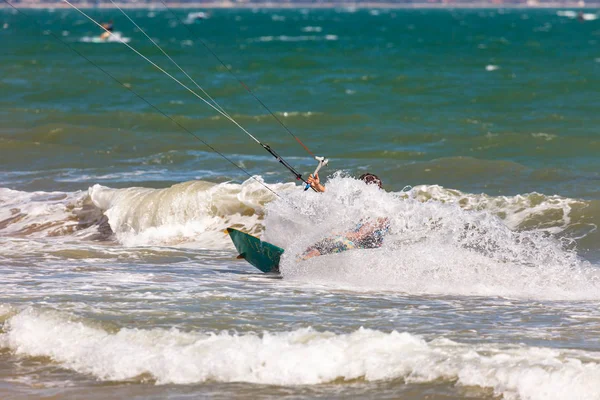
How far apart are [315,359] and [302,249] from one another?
396 centimetres

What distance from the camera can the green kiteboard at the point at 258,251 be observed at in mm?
12844

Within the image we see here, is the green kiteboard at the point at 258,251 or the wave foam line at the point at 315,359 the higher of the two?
the green kiteboard at the point at 258,251

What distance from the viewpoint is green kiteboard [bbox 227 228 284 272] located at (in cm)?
1284

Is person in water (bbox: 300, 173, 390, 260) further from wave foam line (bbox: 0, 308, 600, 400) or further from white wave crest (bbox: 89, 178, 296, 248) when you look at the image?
white wave crest (bbox: 89, 178, 296, 248)

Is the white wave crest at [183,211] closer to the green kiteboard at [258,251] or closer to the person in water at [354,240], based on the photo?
the green kiteboard at [258,251]

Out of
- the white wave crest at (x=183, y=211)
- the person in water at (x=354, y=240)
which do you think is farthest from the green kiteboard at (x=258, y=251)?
the white wave crest at (x=183, y=211)

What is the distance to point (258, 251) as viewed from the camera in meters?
13.0

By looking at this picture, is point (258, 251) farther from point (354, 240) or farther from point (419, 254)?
point (419, 254)

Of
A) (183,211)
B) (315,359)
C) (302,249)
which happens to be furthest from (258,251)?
(183,211)

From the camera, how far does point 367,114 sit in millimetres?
31906

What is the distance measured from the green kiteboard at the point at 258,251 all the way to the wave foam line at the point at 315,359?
3.38 meters

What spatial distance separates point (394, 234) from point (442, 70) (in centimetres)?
3560

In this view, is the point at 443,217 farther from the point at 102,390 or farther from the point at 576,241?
the point at 102,390

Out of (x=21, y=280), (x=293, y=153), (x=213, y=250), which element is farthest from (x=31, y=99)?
(x=21, y=280)
